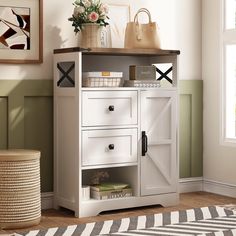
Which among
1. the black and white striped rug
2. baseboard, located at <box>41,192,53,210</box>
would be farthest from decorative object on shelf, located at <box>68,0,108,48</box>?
the black and white striped rug

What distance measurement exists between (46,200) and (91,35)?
129 centimetres

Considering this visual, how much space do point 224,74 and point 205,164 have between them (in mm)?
828

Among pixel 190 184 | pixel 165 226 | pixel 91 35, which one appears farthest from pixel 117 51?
pixel 190 184

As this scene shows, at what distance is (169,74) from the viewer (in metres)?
5.11

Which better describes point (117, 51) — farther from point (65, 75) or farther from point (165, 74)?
point (165, 74)

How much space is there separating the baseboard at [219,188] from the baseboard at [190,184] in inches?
1.8

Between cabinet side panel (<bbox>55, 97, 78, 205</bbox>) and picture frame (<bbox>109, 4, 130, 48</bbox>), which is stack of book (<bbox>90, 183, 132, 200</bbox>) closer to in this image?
cabinet side panel (<bbox>55, 97, 78, 205</bbox>)

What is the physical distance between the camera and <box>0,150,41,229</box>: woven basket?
3.94 m

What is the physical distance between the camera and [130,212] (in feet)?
14.6

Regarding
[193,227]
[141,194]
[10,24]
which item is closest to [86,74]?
[10,24]

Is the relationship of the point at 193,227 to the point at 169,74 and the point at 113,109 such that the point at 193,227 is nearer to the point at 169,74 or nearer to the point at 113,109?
the point at 113,109

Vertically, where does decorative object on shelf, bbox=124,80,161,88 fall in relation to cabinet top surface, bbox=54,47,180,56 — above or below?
below

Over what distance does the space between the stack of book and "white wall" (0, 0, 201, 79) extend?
91 cm

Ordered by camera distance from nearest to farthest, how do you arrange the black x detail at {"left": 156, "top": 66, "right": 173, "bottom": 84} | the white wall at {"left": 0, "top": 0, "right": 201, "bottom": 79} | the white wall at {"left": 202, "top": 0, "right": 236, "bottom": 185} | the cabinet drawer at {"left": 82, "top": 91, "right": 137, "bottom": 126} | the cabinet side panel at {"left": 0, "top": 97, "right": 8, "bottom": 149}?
the cabinet drawer at {"left": 82, "top": 91, "right": 137, "bottom": 126} < the cabinet side panel at {"left": 0, "top": 97, "right": 8, "bottom": 149} < the white wall at {"left": 0, "top": 0, "right": 201, "bottom": 79} < the black x detail at {"left": 156, "top": 66, "right": 173, "bottom": 84} < the white wall at {"left": 202, "top": 0, "right": 236, "bottom": 185}
